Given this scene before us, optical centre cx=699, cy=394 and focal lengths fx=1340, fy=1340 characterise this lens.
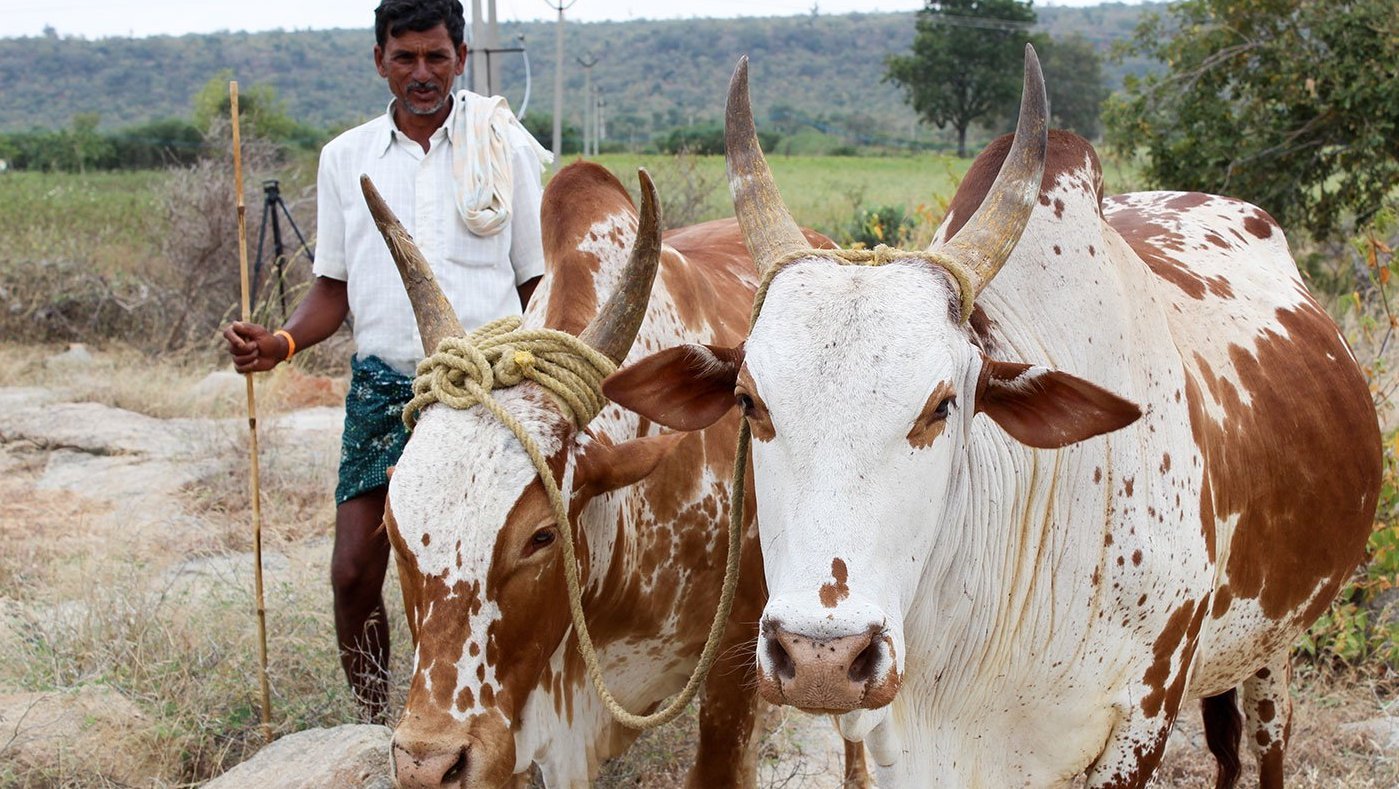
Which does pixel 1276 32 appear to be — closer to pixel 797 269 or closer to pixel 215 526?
pixel 215 526

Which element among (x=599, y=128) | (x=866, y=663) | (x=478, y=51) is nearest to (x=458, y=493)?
(x=866, y=663)

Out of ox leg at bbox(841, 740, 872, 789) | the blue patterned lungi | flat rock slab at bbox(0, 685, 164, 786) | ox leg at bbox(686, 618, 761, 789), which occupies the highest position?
the blue patterned lungi

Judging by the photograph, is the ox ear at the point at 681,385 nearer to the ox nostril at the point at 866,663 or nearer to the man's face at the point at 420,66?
the ox nostril at the point at 866,663

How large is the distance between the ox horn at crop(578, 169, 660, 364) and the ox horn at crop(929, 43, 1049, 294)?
0.59 m

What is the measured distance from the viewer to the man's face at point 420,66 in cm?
349

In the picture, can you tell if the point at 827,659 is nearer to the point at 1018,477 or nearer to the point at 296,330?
the point at 1018,477

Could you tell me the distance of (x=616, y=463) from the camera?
2.70 metres

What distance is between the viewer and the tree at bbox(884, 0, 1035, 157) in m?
43.4

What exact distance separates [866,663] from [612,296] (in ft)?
3.45

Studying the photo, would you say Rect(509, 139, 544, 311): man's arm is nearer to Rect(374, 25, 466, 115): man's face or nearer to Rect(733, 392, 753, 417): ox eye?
Rect(374, 25, 466, 115): man's face

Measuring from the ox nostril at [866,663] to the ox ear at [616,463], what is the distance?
0.76m

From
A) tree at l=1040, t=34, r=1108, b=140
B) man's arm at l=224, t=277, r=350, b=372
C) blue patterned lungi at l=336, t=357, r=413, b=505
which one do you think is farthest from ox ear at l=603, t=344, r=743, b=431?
tree at l=1040, t=34, r=1108, b=140

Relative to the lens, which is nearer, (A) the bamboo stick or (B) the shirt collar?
(B) the shirt collar

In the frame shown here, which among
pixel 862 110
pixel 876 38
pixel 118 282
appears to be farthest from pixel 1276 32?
pixel 876 38
